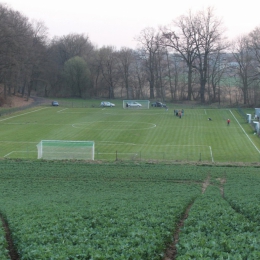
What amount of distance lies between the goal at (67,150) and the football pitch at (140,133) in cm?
133

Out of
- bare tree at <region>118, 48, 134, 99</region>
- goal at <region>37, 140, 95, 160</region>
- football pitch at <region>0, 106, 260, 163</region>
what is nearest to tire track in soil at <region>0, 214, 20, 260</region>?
football pitch at <region>0, 106, 260, 163</region>

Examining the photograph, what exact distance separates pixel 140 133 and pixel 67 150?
650 inches

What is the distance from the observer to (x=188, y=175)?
1248 inches

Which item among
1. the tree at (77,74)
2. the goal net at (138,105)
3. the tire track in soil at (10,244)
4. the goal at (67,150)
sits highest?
the tree at (77,74)

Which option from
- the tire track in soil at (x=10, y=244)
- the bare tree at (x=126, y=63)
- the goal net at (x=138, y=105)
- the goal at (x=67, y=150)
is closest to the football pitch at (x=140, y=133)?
the goal at (x=67, y=150)

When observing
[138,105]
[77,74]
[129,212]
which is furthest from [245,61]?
[129,212]

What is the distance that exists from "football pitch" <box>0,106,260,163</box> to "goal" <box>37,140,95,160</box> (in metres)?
1.33

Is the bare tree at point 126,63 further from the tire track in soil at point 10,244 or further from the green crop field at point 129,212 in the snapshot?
the tire track in soil at point 10,244

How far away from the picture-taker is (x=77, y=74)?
11188cm

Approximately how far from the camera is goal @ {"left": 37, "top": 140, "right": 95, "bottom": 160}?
41.2m

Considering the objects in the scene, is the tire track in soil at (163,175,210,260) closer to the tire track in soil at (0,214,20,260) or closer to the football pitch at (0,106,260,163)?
the tire track in soil at (0,214,20,260)

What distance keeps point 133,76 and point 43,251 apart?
102m

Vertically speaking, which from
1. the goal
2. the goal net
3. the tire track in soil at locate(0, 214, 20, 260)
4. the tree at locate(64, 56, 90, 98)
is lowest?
the tire track in soil at locate(0, 214, 20, 260)

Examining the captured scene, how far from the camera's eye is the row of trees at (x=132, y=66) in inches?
3391
